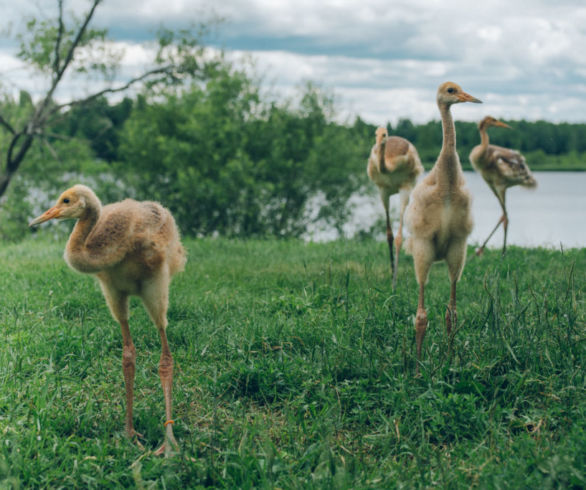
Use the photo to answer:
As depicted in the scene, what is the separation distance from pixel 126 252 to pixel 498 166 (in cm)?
814

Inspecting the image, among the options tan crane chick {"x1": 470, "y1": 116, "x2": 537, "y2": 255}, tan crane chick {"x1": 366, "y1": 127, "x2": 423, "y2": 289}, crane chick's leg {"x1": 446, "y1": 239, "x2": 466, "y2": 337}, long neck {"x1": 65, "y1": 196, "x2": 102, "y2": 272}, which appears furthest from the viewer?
tan crane chick {"x1": 470, "y1": 116, "x2": 537, "y2": 255}

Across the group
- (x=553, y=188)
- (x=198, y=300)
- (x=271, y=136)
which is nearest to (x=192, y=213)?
(x=271, y=136)

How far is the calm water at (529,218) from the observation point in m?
11.0

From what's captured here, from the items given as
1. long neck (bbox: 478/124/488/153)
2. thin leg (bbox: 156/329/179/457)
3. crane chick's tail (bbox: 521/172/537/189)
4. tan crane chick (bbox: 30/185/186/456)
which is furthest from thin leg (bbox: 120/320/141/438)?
crane chick's tail (bbox: 521/172/537/189)

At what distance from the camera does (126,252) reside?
139 inches

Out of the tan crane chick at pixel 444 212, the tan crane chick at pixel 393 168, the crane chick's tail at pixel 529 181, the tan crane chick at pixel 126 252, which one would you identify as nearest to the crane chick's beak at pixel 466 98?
the tan crane chick at pixel 444 212

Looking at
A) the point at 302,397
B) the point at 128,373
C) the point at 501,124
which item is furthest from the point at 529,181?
the point at 128,373

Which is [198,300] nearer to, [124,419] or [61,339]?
[61,339]

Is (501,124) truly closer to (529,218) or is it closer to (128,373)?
(128,373)

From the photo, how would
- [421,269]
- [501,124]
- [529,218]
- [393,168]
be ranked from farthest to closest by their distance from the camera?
1. [529,218]
2. [501,124]
3. [393,168]
4. [421,269]

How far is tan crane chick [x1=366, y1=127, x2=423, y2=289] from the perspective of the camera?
767 centimetres

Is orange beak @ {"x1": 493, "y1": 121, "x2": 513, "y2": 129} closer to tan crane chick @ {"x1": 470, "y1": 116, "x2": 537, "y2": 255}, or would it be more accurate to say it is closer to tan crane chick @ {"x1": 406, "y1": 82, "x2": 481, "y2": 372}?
tan crane chick @ {"x1": 470, "y1": 116, "x2": 537, "y2": 255}

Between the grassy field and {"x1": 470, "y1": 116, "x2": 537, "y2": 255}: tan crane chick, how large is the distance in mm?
4705

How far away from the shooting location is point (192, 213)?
14.9 metres
